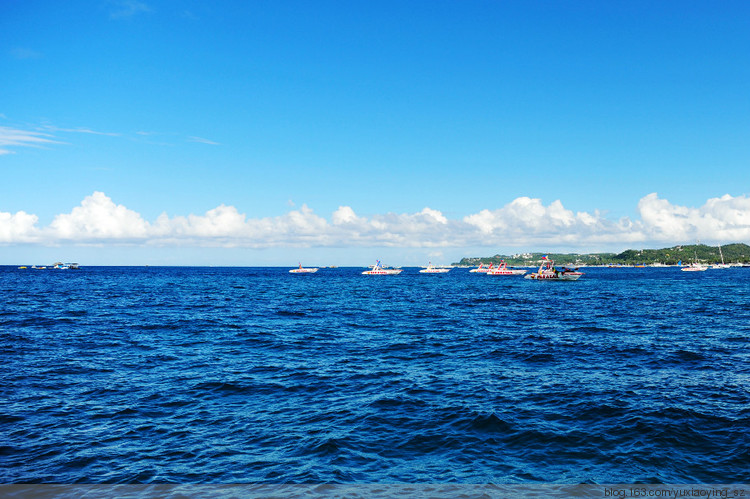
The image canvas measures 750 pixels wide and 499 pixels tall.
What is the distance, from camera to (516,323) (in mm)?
46969

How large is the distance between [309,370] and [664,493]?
18.7 m

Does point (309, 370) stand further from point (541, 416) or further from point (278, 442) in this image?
point (541, 416)

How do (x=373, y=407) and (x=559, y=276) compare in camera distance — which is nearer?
(x=373, y=407)

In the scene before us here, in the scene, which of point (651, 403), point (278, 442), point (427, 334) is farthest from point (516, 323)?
point (278, 442)

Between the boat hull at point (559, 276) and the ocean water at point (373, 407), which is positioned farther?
the boat hull at point (559, 276)

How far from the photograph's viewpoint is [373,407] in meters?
18.4

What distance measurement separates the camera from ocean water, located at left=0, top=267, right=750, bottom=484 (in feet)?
42.1

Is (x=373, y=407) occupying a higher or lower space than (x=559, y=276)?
higher

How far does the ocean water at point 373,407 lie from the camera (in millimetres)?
12820

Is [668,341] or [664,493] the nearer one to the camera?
[664,493]

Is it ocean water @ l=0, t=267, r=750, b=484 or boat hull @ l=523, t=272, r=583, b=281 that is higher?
ocean water @ l=0, t=267, r=750, b=484

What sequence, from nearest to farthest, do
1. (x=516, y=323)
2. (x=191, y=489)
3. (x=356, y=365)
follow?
(x=191, y=489) → (x=356, y=365) → (x=516, y=323)

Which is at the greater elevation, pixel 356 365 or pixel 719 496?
pixel 719 496

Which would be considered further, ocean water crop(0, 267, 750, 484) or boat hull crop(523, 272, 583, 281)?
boat hull crop(523, 272, 583, 281)
